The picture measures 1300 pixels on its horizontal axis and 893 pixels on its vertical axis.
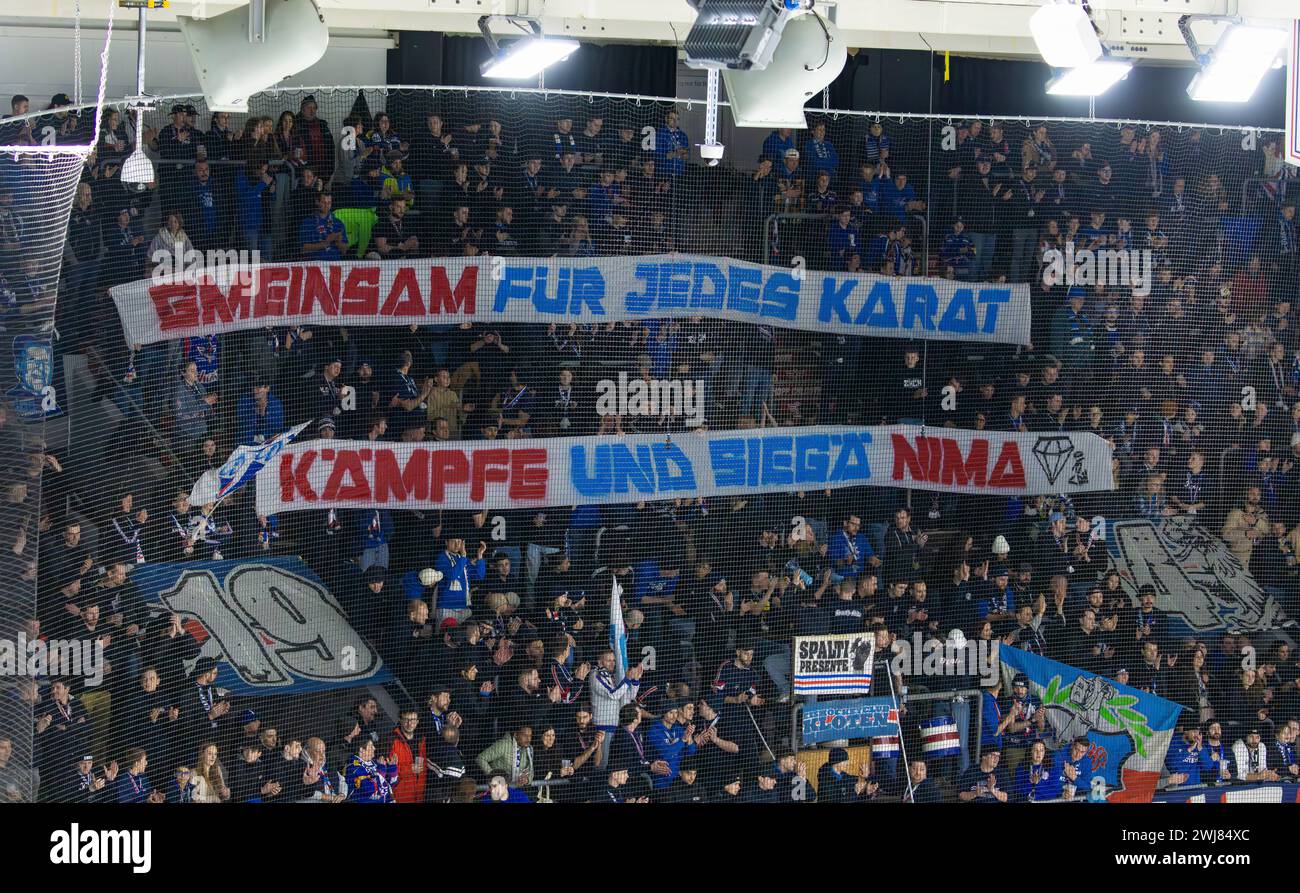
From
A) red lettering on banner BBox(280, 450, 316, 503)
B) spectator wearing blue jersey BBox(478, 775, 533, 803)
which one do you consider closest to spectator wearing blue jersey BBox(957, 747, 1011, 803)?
spectator wearing blue jersey BBox(478, 775, 533, 803)

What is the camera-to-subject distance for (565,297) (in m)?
7.20

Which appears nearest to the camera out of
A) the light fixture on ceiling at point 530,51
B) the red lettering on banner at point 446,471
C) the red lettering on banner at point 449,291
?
the light fixture on ceiling at point 530,51

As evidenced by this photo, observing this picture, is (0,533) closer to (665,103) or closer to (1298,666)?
(665,103)

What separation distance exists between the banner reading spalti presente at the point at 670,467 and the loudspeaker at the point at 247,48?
2.17 meters

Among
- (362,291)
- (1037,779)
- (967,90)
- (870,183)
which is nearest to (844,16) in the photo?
(870,183)

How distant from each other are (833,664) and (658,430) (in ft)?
4.79

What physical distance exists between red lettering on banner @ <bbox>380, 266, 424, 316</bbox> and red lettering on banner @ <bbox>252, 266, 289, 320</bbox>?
1.60 ft

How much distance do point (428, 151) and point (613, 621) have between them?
2558 mm

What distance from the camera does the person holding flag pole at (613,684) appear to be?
6828 millimetres

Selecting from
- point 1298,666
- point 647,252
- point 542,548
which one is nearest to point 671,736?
point 542,548

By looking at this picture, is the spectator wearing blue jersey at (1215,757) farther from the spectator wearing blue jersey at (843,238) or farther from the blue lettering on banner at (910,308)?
the spectator wearing blue jersey at (843,238)

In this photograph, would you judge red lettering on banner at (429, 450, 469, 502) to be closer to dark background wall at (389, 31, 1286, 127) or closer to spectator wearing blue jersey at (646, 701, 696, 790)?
spectator wearing blue jersey at (646, 701, 696, 790)

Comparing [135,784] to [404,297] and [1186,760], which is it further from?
[1186,760]

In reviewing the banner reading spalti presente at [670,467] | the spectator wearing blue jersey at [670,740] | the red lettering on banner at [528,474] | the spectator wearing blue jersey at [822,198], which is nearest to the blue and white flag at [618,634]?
the spectator wearing blue jersey at [670,740]
